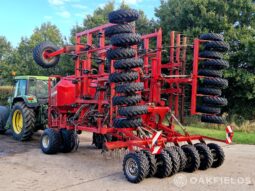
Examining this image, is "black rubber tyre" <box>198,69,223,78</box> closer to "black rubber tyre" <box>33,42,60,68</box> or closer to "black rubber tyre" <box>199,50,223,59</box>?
"black rubber tyre" <box>199,50,223,59</box>

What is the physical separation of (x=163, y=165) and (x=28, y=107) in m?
6.16

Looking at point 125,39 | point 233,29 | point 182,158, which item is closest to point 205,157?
point 182,158

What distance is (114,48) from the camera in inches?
269

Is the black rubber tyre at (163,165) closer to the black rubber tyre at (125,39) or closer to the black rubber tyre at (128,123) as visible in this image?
the black rubber tyre at (128,123)

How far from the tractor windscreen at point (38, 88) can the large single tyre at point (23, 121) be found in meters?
0.56

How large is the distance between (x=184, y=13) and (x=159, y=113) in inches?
599

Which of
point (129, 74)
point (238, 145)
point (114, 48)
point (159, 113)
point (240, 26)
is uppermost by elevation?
point (240, 26)

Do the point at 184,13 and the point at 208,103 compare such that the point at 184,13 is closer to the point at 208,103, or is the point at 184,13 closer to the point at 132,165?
the point at 208,103

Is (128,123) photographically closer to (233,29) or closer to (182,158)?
(182,158)

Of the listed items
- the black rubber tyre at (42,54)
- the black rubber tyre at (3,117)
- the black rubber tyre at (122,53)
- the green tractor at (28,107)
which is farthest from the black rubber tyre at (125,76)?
the black rubber tyre at (3,117)

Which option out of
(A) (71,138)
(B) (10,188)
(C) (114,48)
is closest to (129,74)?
(C) (114,48)

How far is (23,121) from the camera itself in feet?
35.8

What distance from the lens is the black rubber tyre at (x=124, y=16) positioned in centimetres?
670

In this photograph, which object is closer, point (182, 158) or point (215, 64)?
Answer: point (182, 158)
